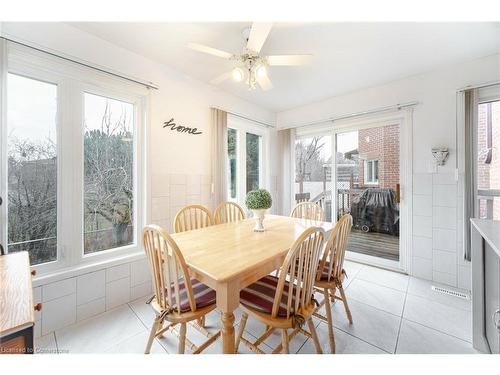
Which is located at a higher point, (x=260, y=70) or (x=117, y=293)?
(x=260, y=70)

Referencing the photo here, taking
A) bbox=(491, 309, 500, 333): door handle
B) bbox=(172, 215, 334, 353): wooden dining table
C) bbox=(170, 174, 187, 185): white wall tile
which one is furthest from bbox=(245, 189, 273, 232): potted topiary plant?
bbox=(491, 309, 500, 333): door handle

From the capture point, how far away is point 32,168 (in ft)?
5.26

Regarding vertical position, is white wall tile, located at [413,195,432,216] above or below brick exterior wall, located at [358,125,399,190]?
below

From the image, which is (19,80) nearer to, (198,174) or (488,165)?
(198,174)

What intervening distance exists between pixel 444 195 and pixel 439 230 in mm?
406

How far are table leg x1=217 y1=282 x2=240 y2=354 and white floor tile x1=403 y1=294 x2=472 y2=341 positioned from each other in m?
1.68

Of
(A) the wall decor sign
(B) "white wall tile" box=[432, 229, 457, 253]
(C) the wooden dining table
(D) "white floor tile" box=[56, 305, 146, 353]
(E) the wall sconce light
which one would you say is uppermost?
(A) the wall decor sign

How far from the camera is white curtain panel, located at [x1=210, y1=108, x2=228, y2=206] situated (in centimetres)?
267

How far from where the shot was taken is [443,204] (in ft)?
7.66

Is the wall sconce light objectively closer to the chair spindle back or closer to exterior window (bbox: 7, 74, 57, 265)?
the chair spindle back

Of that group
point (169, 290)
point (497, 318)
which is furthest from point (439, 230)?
point (169, 290)

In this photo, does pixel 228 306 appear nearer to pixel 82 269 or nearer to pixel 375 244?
pixel 82 269

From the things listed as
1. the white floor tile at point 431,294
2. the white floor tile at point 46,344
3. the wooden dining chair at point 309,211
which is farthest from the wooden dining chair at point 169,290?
the white floor tile at point 431,294
